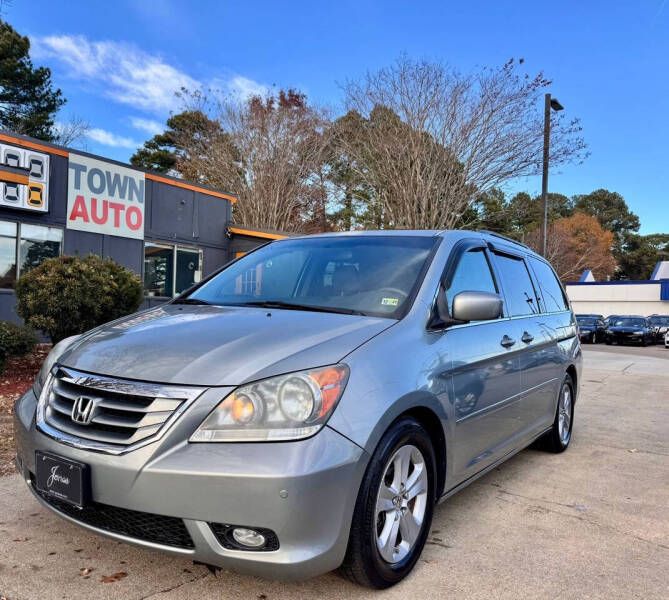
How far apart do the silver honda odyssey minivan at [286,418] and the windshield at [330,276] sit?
0.05 feet

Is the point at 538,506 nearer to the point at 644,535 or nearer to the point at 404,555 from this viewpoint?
the point at 644,535

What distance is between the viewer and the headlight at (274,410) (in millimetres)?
2176

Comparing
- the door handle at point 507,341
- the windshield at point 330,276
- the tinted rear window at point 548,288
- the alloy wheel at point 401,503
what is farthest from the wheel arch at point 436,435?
the tinted rear window at point 548,288

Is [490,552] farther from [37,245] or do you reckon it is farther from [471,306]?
[37,245]

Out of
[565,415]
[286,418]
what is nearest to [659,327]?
[565,415]

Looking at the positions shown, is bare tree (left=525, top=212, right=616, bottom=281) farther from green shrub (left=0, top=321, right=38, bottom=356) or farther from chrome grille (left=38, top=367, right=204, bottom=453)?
chrome grille (left=38, top=367, right=204, bottom=453)

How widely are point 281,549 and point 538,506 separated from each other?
90.1 inches

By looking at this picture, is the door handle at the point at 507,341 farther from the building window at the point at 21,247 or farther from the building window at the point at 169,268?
the building window at the point at 169,268

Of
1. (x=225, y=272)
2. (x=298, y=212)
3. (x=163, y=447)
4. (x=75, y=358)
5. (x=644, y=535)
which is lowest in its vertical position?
(x=644, y=535)

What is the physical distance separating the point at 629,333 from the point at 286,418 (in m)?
28.8

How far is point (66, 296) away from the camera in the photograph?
7957 mm

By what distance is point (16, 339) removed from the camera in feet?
23.0

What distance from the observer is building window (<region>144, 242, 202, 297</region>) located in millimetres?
15594

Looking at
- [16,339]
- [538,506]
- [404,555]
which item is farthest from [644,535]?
[16,339]
